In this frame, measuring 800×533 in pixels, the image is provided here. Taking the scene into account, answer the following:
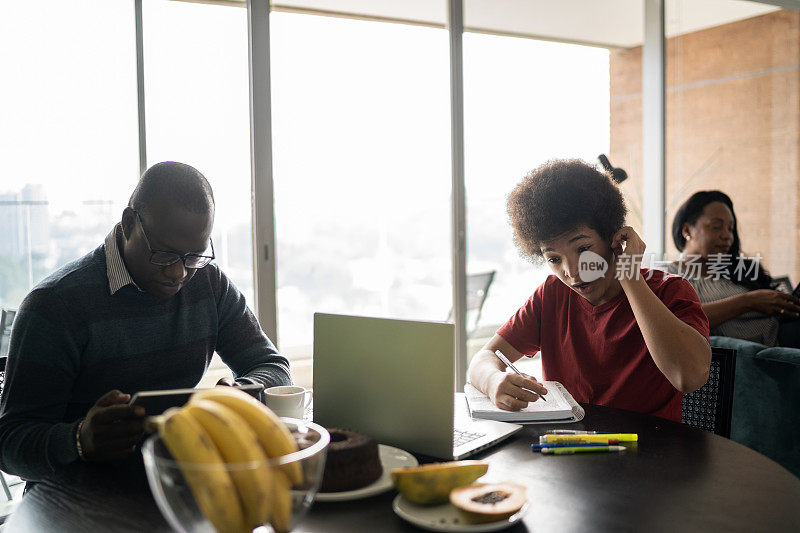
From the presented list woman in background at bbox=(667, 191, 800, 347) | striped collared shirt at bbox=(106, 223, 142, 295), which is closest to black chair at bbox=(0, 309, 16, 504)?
striped collared shirt at bbox=(106, 223, 142, 295)

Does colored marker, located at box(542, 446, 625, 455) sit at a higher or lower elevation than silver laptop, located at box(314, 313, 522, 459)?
lower

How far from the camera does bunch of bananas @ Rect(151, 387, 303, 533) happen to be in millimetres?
756

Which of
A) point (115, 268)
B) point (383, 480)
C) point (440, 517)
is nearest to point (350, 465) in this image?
point (383, 480)

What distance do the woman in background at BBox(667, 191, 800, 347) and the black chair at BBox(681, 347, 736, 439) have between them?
143 cm

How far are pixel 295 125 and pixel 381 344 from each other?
90.2 inches

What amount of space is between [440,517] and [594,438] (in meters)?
0.47

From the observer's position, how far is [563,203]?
6.15ft

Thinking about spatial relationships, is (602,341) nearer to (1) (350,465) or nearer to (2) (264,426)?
(1) (350,465)

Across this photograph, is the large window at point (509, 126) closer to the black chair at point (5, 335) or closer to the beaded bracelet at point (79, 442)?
the black chair at point (5, 335)

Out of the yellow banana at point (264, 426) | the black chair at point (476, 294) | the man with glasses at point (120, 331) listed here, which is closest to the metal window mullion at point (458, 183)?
the black chair at point (476, 294)

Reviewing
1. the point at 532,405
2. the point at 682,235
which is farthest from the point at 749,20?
the point at 532,405

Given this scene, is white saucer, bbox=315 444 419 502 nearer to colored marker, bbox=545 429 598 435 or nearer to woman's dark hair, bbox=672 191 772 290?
colored marker, bbox=545 429 598 435

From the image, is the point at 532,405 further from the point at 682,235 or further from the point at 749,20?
the point at 749,20

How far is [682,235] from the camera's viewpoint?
3637 mm
